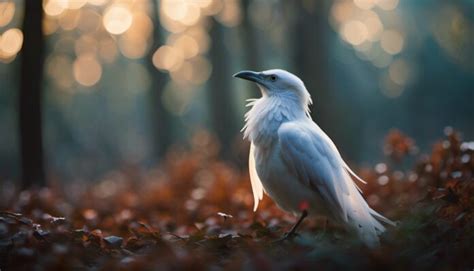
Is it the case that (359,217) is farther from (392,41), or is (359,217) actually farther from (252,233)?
(392,41)

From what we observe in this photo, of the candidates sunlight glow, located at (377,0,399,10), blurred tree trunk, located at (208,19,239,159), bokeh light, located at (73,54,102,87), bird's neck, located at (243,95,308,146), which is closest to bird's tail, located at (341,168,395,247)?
bird's neck, located at (243,95,308,146)

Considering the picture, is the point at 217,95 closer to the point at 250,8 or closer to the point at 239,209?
the point at 250,8

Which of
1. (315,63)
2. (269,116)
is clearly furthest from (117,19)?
(269,116)

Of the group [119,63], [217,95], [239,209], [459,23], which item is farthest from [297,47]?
[119,63]

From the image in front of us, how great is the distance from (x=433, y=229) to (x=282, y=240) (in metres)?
1.17

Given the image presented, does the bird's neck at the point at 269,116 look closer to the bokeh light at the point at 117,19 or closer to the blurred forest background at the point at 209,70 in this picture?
the blurred forest background at the point at 209,70

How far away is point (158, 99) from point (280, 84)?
1245cm

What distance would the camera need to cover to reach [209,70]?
2156cm

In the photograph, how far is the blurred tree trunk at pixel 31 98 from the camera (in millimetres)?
6719

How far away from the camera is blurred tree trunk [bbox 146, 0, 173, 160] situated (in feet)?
54.8

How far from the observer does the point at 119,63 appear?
43375 millimetres

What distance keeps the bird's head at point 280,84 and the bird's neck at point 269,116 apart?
0.21 feet

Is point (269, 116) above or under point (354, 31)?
under

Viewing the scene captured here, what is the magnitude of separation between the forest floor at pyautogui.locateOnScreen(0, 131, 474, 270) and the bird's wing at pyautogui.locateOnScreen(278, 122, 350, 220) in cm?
37
